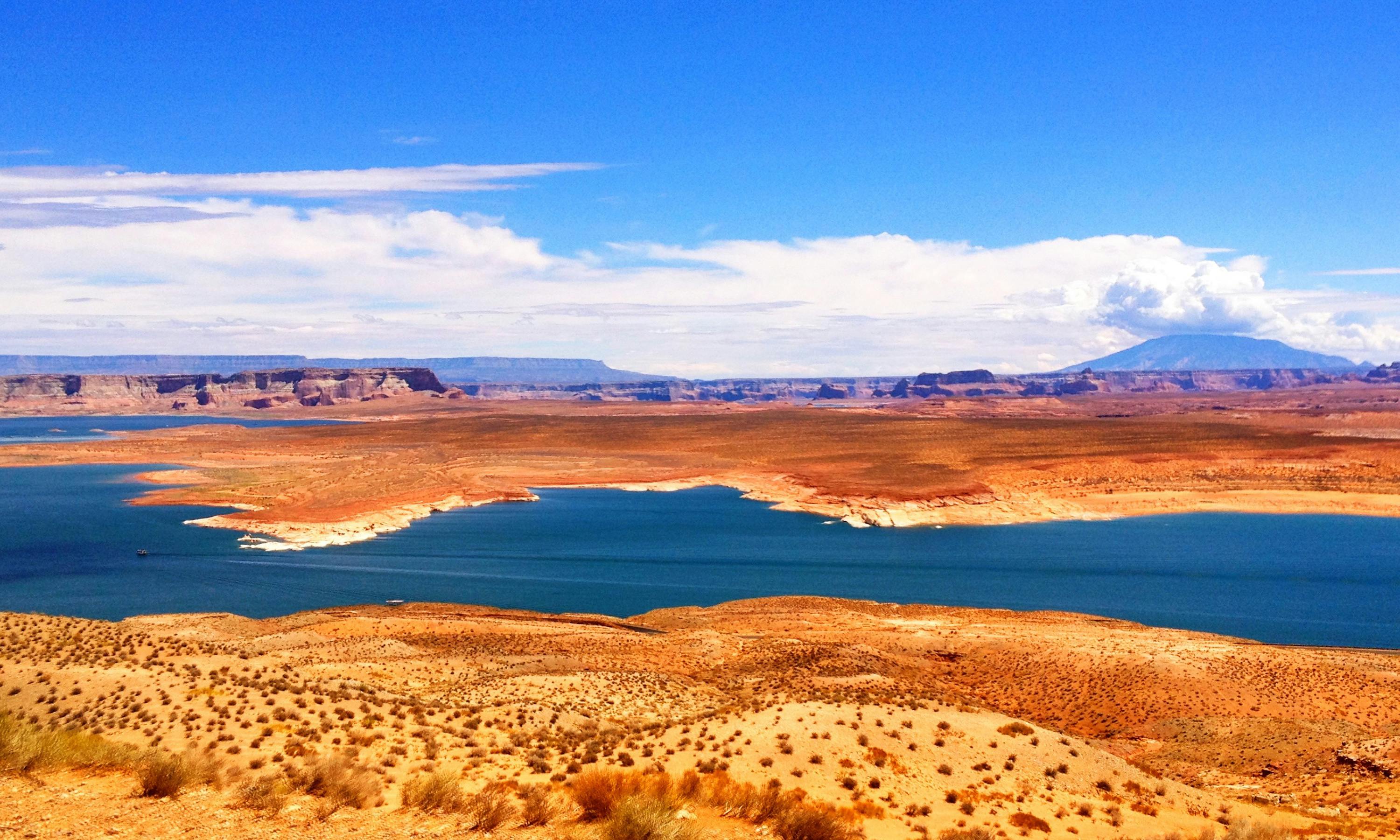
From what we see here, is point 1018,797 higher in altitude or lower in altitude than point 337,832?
lower

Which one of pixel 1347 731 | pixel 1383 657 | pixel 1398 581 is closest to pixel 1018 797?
pixel 1347 731

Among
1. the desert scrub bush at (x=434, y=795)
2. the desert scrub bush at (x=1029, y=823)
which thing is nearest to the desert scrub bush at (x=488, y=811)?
the desert scrub bush at (x=434, y=795)

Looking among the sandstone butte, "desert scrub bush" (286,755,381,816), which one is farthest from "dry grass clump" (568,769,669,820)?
the sandstone butte

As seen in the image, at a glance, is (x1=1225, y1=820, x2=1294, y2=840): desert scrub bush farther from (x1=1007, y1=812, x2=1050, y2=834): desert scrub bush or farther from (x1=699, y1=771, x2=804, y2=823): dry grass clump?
(x1=699, y1=771, x2=804, y2=823): dry grass clump

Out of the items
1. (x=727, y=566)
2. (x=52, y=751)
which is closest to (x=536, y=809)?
(x=52, y=751)

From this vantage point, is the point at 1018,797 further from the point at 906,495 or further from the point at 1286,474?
the point at 1286,474

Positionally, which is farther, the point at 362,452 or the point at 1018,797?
the point at 362,452

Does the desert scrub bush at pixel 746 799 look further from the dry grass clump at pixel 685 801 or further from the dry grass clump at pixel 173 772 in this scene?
the dry grass clump at pixel 173 772
